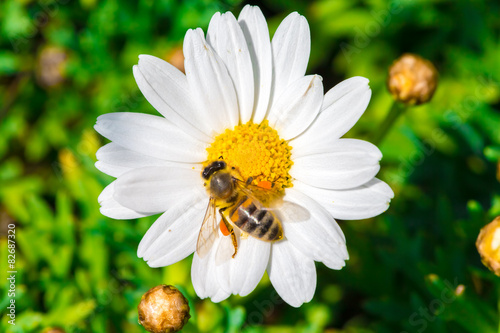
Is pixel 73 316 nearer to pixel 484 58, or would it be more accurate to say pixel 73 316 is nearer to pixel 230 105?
pixel 230 105

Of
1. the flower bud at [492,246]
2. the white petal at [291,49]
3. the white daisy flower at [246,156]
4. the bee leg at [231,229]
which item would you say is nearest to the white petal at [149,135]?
the white daisy flower at [246,156]

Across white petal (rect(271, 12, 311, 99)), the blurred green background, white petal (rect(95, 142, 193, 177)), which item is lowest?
the blurred green background

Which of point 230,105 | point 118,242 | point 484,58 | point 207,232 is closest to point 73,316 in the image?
point 118,242

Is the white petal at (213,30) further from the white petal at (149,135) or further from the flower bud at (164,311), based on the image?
the flower bud at (164,311)

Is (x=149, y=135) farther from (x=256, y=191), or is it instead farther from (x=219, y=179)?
(x=256, y=191)

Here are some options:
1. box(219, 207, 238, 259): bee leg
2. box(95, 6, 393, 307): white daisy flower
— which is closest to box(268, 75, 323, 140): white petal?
box(95, 6, 393, 307): white daisy flower

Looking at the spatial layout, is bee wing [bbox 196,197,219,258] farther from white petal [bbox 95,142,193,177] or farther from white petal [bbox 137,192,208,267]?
white petal [bbox 95,142,193,177]

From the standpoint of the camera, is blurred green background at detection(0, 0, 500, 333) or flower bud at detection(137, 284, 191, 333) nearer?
flower bud at detection(137, 284, 191, 333)

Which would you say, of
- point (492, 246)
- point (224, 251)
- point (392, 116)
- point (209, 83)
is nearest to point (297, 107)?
point (209, 83)
